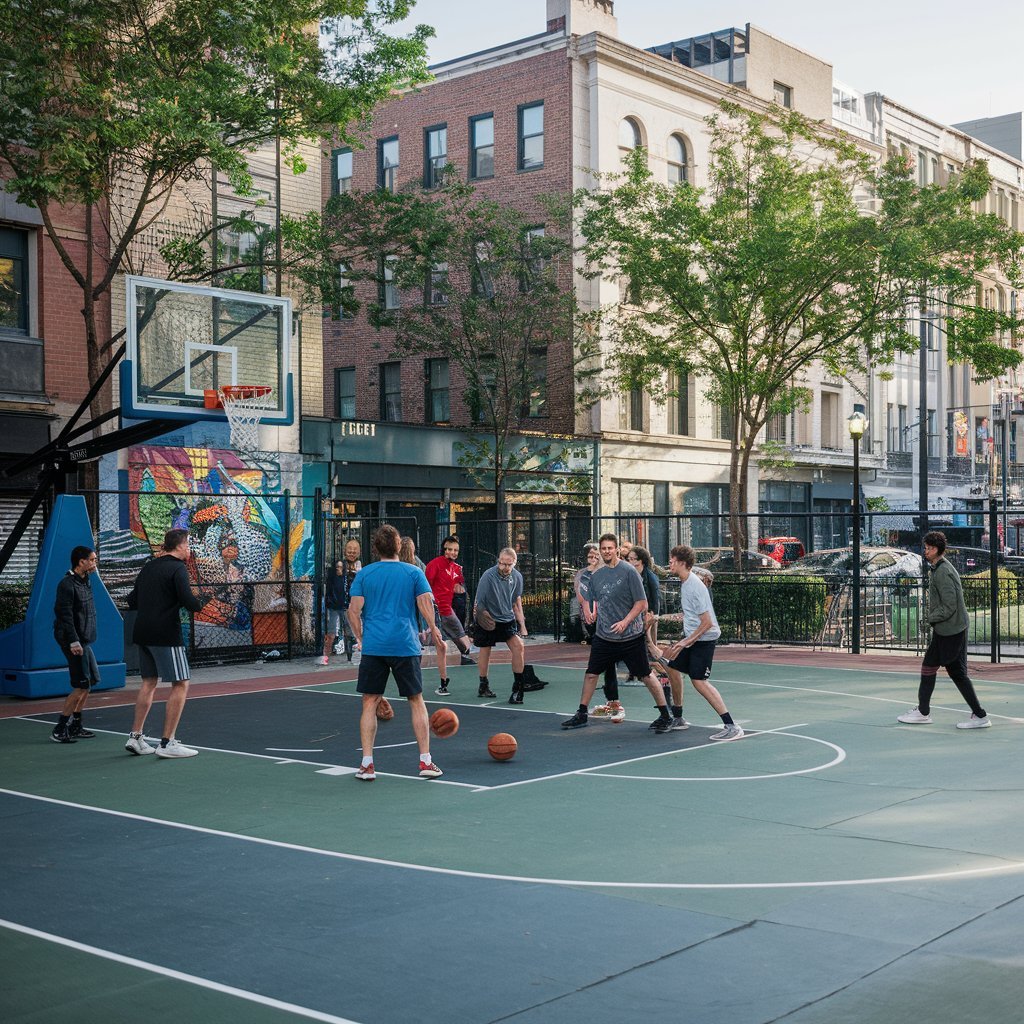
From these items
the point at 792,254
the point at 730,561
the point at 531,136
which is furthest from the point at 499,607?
the point at 531,136

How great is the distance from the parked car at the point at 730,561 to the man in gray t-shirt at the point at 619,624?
1241 centimetres

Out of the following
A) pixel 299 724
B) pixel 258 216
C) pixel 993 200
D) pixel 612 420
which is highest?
pixel 993 200

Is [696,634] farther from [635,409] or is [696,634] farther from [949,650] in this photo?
[635,409]

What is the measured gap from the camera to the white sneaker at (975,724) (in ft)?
46.0

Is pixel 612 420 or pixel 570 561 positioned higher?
pixel 612 420

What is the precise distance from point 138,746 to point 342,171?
3338cm

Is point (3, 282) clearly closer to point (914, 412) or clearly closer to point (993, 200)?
point (914, 412)

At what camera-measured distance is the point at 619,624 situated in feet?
44.9

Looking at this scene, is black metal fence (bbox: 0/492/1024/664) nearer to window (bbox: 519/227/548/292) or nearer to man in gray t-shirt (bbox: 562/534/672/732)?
window (bbox: 519/227/548/292)

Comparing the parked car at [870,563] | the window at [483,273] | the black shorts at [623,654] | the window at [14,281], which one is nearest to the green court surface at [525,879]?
the black shorts at [623,654]

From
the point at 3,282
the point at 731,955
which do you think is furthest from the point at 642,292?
the point at 731,955

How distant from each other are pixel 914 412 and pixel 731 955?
54155 mm

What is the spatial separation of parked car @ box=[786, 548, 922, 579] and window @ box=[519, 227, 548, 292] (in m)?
10.2

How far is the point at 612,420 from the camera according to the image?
40.0 m
